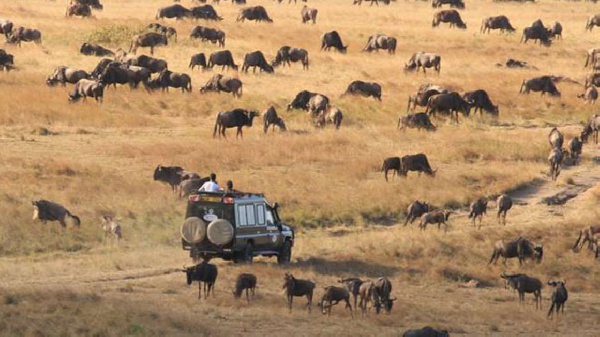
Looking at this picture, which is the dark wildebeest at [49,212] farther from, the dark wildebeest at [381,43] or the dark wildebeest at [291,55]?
the dark wildebeest at [381,43]

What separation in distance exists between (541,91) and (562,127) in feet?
17.2

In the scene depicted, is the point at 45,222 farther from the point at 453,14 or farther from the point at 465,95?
the point at 453,14

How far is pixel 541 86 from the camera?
208ft

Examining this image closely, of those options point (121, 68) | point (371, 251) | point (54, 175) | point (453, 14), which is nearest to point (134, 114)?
point (121, 68)

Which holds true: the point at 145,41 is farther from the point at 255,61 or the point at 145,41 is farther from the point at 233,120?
the point at 233,120

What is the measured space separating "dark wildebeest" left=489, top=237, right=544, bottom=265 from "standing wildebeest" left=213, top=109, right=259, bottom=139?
54.1 ft

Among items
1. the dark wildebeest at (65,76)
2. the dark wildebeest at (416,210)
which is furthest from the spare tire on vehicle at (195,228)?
the dark wildebeest at (65,76)

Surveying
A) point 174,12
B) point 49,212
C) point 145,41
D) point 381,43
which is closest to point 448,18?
point 381,43

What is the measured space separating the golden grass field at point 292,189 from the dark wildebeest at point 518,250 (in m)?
0.37

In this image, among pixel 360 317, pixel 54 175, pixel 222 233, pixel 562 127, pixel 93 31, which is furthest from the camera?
pixel 93 31

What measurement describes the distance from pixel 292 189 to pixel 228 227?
1148cm

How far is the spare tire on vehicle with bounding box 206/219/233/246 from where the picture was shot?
32.1 meters

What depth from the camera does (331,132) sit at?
5241 centimetres

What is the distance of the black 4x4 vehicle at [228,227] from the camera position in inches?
1270
